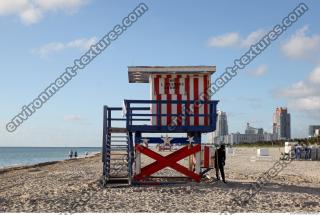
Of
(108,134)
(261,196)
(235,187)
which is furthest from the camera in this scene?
(108,134)

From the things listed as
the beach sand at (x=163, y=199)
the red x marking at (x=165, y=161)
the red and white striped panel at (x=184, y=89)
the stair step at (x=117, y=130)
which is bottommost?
the beach sand at (x=163, y=199)

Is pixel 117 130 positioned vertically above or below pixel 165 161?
above

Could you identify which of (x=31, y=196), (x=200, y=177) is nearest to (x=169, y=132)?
(x=200, y=177)

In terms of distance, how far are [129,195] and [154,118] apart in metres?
3.78

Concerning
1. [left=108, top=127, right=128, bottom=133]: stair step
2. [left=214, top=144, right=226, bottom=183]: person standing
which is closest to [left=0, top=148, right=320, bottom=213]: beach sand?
[left=214, top=144, right=226, bottom=183]: person standing

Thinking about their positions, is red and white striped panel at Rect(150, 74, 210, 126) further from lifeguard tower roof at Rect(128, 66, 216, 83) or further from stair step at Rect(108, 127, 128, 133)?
stair step at Rect(108, 127, 128, 133)

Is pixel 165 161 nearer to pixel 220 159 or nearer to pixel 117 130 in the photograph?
pixel 117 130

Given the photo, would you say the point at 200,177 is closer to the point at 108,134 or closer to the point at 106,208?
the point at 108,134

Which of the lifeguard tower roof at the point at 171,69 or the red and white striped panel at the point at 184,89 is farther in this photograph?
the red and white striped panel at the point at 184,89

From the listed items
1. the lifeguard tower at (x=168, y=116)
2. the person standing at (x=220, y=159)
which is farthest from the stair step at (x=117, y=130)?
the person standing at (x=220, y=159)

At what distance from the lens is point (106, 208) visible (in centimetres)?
1118

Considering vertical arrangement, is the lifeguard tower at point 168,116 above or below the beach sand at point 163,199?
above

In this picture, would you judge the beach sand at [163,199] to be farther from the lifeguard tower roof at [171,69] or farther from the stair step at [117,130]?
the lifeguard tower roof at [171,69]

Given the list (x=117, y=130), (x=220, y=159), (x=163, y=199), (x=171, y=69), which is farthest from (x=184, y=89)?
(x=163, y=199)
